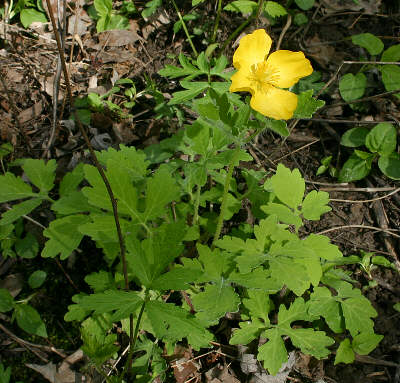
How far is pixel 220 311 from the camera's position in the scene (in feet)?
5.74

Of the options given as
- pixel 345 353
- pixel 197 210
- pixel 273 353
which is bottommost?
pixel 345 353

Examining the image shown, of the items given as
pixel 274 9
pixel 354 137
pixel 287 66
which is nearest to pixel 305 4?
pixel 274 9

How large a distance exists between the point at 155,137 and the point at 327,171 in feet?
4.58

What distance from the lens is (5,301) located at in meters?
2.18

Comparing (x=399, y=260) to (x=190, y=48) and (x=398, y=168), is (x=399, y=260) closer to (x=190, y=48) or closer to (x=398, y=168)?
(x=398, y=168)

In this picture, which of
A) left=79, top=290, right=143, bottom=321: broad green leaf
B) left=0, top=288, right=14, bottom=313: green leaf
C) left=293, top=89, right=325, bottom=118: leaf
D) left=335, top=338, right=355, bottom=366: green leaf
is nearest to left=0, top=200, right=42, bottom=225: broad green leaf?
left=0, top=288, right=14, bottom=313: green leaf

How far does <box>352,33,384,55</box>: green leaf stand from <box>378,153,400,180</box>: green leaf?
2.85ft

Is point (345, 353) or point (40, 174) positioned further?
point (40, 174)

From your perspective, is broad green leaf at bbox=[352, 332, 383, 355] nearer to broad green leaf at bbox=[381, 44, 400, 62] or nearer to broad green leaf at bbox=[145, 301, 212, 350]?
broad green leaf at bbox=[145, 301, 212, 350]

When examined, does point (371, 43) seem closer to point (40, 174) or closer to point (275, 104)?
point (275, 104)

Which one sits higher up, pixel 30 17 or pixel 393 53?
pixel 30 17

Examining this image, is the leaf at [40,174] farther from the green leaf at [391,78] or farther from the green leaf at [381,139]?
the green leaf at [391,78]

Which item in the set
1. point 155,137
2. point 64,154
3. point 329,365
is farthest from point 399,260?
point 64,154

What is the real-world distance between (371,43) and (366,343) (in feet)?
7.55
